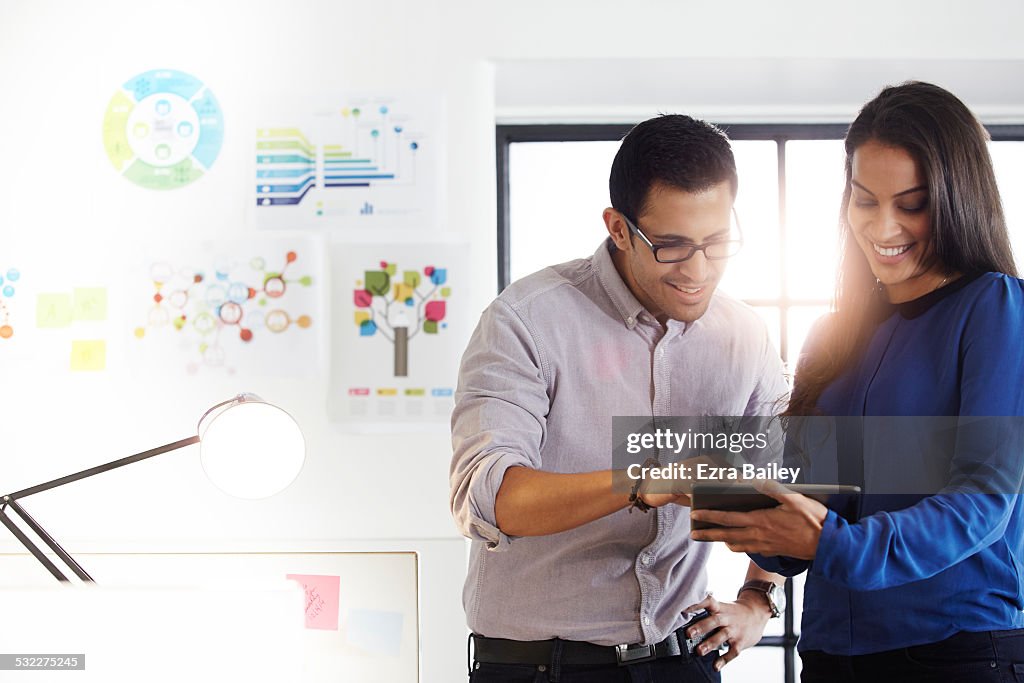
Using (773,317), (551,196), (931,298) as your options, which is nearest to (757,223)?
(773,317)

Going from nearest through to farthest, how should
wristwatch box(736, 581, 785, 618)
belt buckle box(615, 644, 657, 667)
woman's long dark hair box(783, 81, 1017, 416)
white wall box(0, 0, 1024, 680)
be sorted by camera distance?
woman's long dark hair box(783, 81, 1017, 416) < belt buckle box(615, 644, 657, 667) < wristwatch box(736, 581, 785, 618) < white wall box(0, 0, 1024, 680)

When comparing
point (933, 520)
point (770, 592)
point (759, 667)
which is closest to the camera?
point (933, 520)

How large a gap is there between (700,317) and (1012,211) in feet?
5.48

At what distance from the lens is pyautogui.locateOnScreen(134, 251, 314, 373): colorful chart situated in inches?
83.0

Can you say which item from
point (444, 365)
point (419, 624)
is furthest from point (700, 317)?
point (419, 624)

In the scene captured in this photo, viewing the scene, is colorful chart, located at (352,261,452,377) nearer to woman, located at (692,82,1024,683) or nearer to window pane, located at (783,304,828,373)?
window pane, located at (783,304,828,373)

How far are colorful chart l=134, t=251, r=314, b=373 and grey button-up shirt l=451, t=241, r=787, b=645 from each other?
2.94ft

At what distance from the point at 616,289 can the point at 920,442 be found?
18.2 inches

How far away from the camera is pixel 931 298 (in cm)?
114

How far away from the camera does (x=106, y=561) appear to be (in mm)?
2047

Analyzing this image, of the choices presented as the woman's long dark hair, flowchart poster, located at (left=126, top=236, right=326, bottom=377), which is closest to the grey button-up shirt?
the woman's long dark hair

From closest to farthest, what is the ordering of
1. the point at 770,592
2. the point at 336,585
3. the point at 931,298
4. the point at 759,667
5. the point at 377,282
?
1. the point at 931,298
2. the point at 770,592
3. the point at 336,585
4. the point at 377,282
5. the point at 759,667

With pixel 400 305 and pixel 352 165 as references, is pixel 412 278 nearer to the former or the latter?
pixel 400 305

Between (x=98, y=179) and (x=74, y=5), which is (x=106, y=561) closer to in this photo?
(x=98, y=179)
